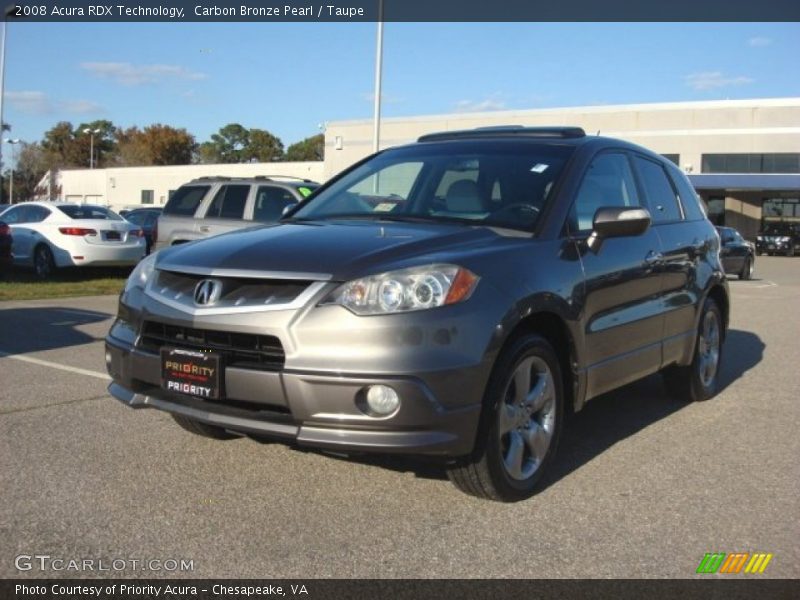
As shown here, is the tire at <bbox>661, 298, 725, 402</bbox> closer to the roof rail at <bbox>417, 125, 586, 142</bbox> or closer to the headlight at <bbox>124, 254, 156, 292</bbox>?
the roof rail at <bbox>417, 125, 586, 142</bbox>

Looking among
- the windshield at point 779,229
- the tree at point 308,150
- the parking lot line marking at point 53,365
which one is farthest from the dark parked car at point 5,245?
the tree at point 308,150

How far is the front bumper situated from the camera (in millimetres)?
3395

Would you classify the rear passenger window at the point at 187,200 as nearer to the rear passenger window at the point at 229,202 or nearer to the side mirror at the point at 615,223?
the rear passenger window at the point at 229,202

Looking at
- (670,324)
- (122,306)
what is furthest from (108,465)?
(670,324)

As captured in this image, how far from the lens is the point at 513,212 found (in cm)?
446

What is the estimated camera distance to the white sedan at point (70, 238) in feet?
50.4

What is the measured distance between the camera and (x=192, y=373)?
3.68 m

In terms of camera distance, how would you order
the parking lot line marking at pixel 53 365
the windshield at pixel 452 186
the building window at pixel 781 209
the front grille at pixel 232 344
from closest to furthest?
the front grille at pixel 232 344, the windshield at pixel 452 186, the parking lot line marking at pixel 53 365, the building window at pixel 781 209

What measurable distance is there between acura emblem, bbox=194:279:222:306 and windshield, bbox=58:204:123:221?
12973mm

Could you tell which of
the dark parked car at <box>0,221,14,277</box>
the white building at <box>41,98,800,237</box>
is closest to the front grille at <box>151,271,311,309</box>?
the dark parked car at <box>0,221,14,277</box>

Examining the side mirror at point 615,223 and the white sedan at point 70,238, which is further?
the white sedan at point 70,238

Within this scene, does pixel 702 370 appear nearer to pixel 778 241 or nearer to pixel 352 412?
pixel 352 412

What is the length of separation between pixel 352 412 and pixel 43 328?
6773 mm

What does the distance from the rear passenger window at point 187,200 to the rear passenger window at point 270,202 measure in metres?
0.93
